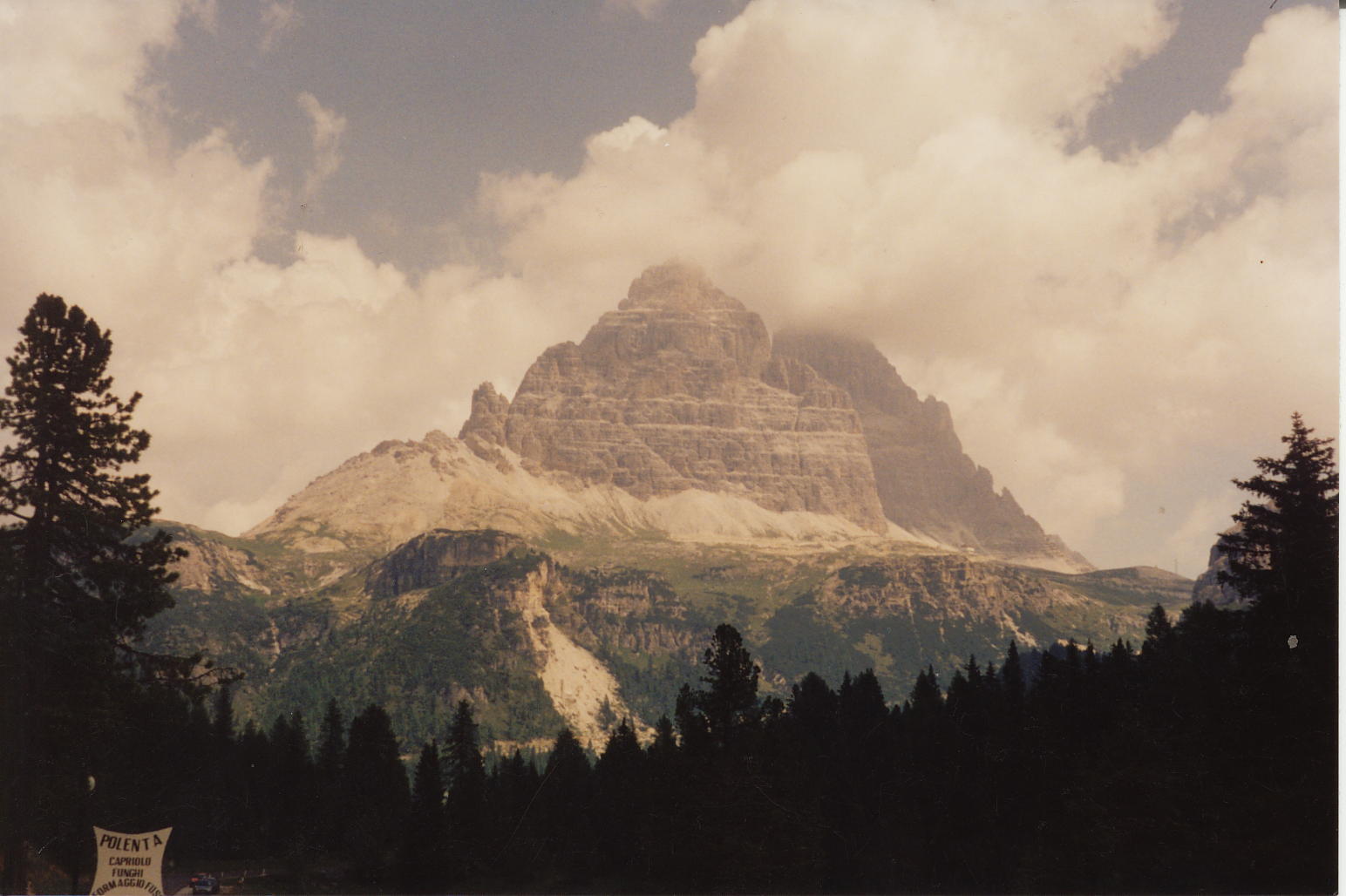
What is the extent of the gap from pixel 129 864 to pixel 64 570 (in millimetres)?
11735

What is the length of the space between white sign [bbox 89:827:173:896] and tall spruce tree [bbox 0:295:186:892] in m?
4.42

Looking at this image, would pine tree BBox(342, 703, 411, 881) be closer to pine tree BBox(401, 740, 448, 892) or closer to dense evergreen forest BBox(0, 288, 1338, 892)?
dense evergreen forest BBox(0, 288, 1338, 892)

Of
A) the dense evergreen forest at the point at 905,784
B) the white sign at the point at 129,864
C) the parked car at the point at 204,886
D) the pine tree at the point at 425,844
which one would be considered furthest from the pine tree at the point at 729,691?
the pine tree at the point at 425,844

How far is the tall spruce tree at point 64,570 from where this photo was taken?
4353 centimetres

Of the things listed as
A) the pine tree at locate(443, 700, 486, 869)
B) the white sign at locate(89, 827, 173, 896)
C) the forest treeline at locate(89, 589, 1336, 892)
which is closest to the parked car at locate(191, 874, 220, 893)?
the forest treeline at locate(89, 589, 1336, 892)

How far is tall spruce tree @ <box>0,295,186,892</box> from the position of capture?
43531mm

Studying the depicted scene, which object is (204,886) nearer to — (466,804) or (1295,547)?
(466,804)

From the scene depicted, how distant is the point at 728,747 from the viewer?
61.4 meters

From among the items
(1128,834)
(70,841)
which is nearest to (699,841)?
(1128,834)

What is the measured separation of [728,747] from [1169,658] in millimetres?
39379

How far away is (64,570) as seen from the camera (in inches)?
1754

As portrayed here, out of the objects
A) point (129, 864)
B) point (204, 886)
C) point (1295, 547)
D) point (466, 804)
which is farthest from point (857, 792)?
point (129, 864)

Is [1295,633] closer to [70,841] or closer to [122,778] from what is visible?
[70,841]

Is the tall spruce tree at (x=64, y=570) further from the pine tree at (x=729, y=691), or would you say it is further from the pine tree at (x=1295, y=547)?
the pine tree at (x=1295, y=547)
